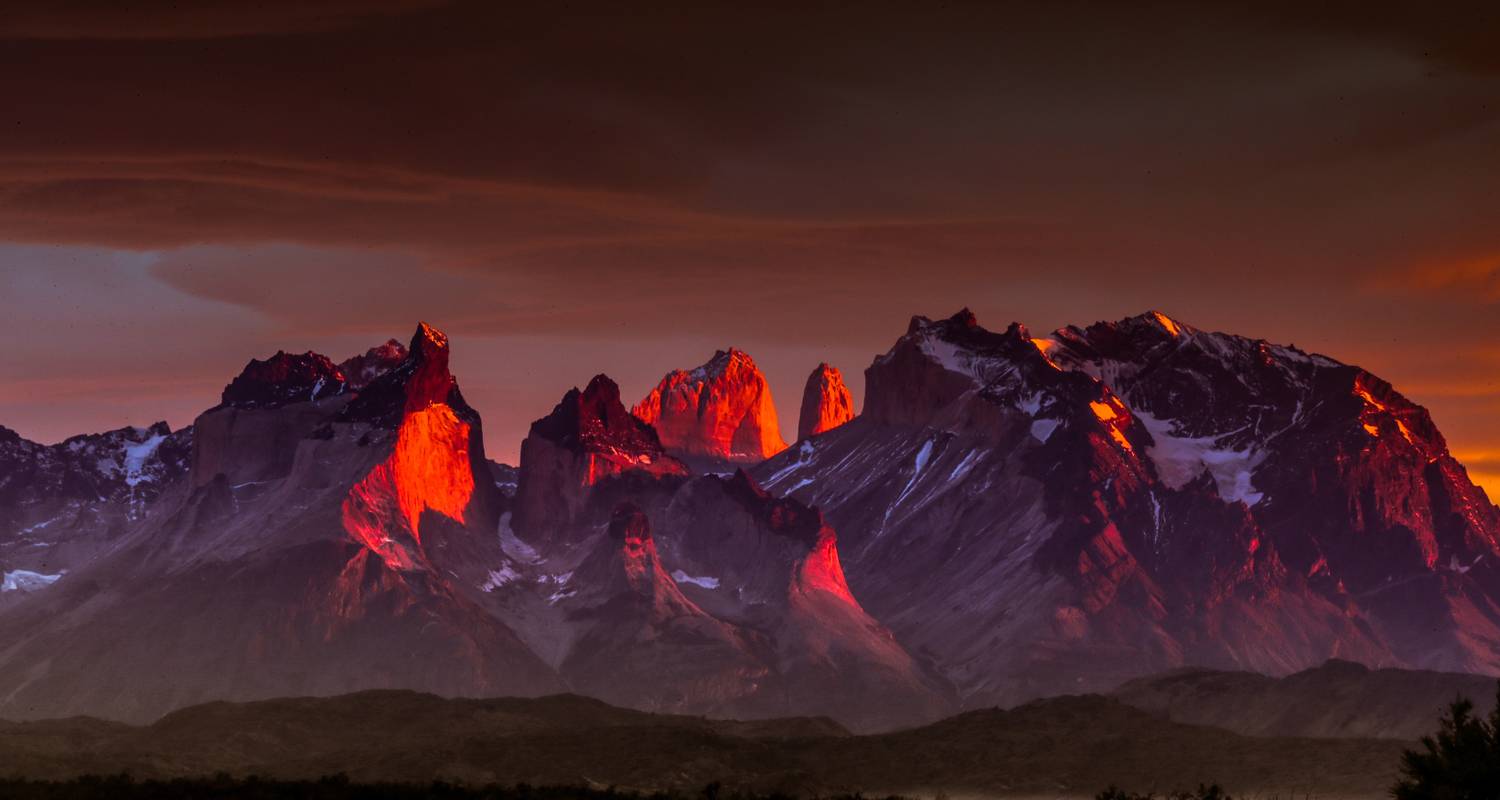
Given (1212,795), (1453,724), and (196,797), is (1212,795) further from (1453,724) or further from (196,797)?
(196,797)

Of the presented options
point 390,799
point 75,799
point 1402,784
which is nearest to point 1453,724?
point 1402,784

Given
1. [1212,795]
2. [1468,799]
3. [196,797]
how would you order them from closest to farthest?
[1468,799], [1212,795], [196,797]

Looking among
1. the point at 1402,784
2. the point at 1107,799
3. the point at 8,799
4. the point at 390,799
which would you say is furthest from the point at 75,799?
the point at 1402,784

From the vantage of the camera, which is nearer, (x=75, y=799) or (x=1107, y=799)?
(x=1107, y=799)

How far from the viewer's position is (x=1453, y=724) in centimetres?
15838

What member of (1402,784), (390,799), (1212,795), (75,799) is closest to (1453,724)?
(1402,784)

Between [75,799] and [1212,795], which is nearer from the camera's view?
[1212,795]

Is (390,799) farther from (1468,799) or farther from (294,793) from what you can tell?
(1468,799)

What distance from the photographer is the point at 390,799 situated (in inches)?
7623

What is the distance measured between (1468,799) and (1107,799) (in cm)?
3070

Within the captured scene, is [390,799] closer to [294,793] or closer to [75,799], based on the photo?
[294,793]

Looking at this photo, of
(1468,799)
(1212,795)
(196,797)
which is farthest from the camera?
(196,797)

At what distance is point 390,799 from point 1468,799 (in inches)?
3322

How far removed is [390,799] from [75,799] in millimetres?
25606
